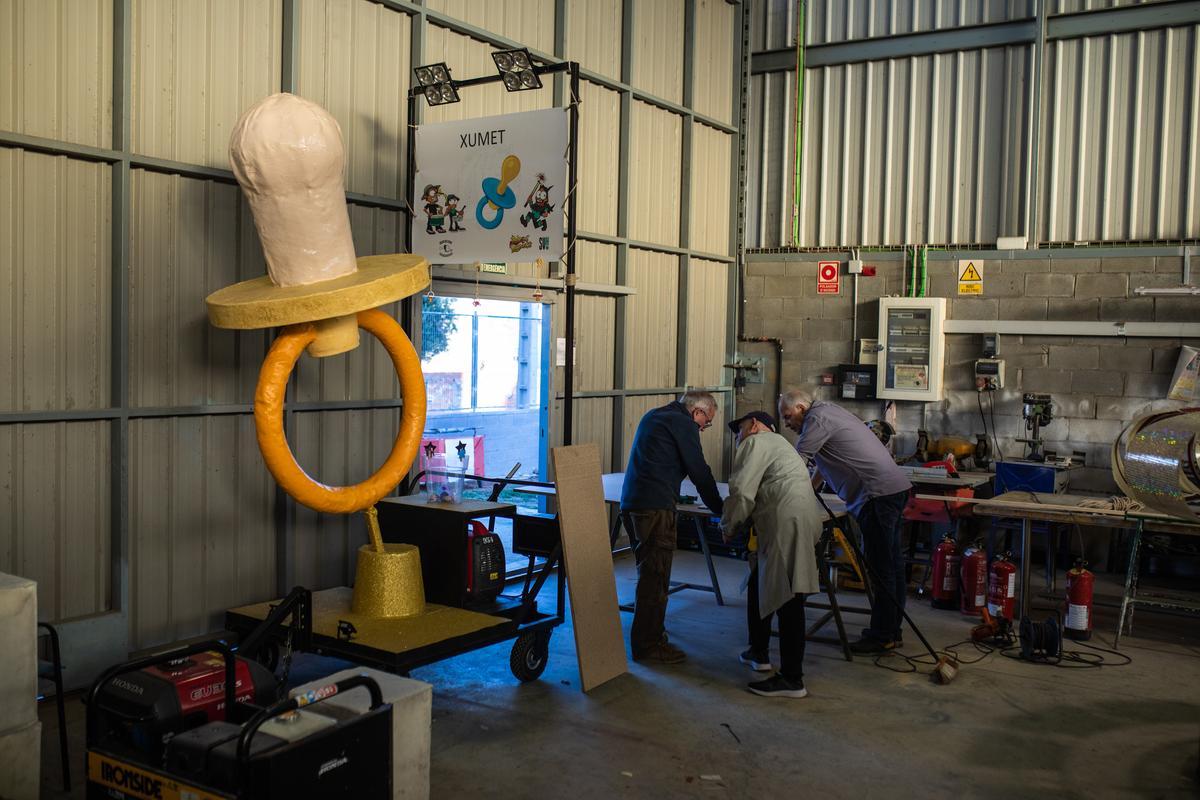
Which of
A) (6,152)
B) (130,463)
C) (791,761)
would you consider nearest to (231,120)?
(6,152)

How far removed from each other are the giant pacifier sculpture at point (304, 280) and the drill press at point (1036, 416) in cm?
579

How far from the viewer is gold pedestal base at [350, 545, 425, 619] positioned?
508 centimetres

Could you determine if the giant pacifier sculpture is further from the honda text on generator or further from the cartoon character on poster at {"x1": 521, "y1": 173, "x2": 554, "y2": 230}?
the honda text on generator

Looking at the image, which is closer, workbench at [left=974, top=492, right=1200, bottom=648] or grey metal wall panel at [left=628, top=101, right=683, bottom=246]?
workbench at [left=974, top=492, right=1200, bottom=648]

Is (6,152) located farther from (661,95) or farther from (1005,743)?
(661,95)

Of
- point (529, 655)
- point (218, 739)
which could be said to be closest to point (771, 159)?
point (529, 655)

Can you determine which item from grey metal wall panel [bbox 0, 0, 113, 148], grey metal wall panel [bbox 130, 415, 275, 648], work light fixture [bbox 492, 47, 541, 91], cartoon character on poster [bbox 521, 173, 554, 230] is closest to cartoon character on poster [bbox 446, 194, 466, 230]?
cartoon character on poster [bbox 521, 173, 554, 230]

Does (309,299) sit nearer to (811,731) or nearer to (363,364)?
(363,364)

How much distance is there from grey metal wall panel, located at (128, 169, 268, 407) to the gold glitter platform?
4.48 ft

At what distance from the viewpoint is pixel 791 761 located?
14.9 feet

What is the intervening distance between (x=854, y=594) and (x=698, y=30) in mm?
5728

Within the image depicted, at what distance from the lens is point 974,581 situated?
7.15 m

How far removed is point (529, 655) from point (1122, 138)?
7321 mm

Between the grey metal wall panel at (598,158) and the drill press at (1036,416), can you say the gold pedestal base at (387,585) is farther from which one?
the drill press at (1036,416)
